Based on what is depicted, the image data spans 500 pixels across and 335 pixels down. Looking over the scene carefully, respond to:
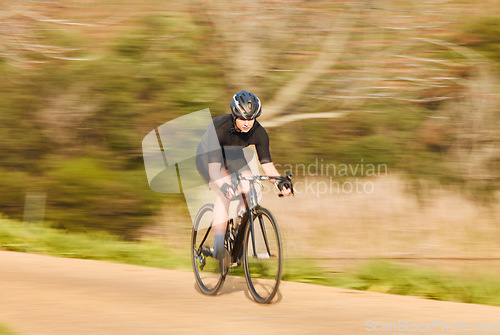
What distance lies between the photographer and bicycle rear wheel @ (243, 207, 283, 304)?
15.6 ft

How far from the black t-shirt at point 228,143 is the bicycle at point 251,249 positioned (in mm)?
253

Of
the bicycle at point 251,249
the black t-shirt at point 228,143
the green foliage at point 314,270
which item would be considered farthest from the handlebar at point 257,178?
the green foliage at point 314,270

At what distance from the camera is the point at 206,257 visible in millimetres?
5531

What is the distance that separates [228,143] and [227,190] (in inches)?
19.5

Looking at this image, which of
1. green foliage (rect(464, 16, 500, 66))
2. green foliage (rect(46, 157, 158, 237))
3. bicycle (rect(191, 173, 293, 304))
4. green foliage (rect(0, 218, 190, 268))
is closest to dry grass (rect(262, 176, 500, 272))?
green foliage (rect(0, 218, 190, 268))

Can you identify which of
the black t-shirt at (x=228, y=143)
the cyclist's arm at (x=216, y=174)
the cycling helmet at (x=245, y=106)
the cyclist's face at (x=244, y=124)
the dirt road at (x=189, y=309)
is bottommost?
the dirt road at (x=189, y=309)

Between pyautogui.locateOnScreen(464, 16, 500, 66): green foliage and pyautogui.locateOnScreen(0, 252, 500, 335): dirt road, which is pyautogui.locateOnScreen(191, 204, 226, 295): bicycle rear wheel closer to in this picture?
A: pyautogui.locateOnScreen(0, 252, 500, 335): dirt road

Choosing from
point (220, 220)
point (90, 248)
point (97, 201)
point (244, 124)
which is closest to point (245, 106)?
point (244, 124)

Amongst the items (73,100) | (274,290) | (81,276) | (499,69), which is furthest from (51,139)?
(499,69)

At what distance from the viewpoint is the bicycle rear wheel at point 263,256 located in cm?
475

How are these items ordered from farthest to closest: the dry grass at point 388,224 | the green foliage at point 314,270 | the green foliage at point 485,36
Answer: the green foliage at point 485,36 → the dry grass at point 388,224 → the green foliage at point 314,270

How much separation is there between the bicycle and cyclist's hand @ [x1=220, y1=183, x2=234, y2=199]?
10 centimetres

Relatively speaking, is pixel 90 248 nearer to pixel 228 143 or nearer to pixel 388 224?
pixel 228 143

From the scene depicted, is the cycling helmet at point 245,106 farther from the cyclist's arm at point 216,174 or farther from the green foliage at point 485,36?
the green foliage at point 485,36
